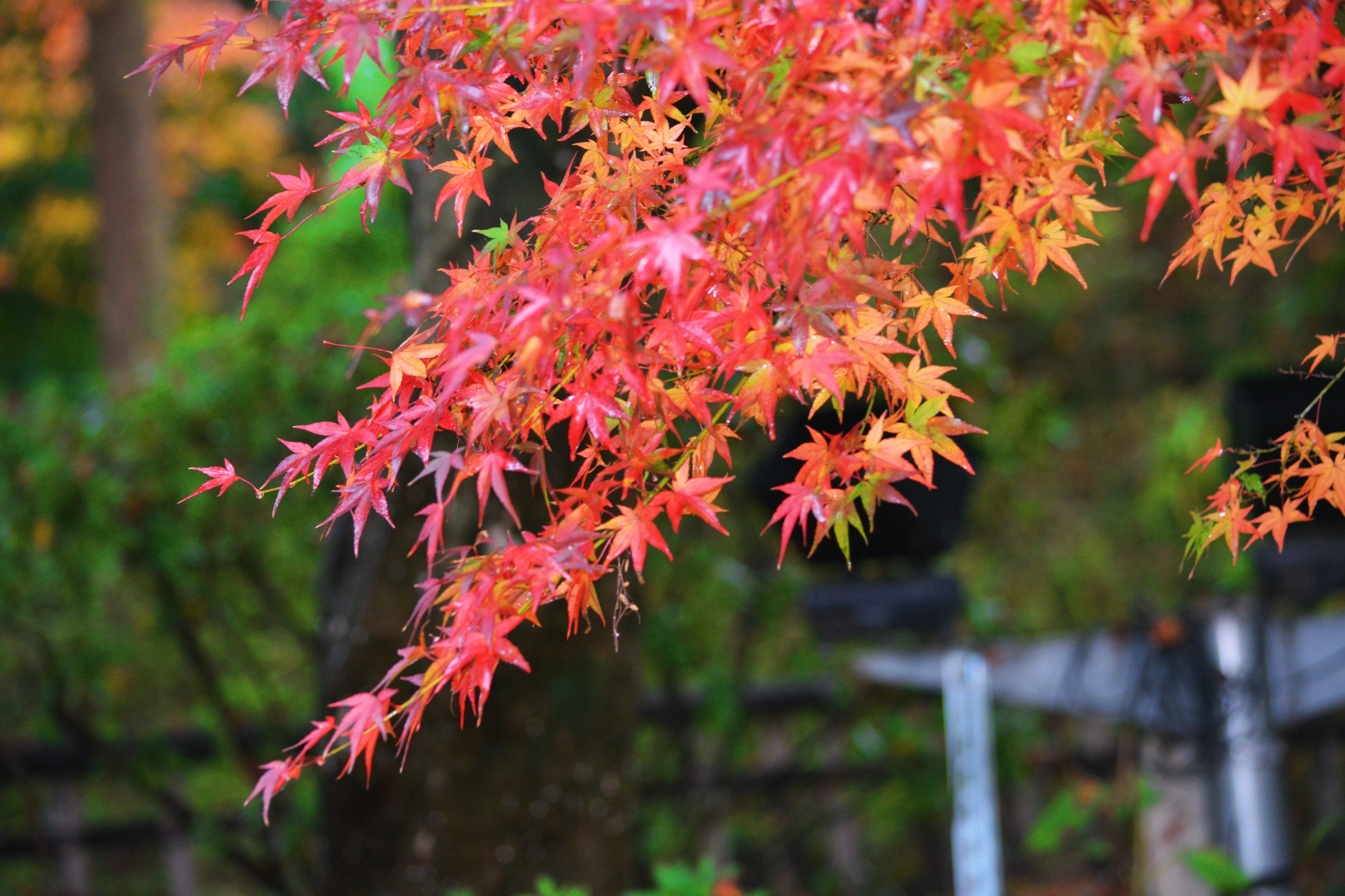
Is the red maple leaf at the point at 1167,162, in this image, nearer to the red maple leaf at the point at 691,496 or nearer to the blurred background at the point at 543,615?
the red maple leaf at the point at 691,496

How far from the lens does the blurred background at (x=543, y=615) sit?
246 cm

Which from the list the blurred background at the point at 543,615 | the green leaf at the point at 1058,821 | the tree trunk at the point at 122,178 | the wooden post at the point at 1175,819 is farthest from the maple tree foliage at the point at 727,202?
the tree trunk at the point at 122,178

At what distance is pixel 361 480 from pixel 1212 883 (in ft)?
8.99

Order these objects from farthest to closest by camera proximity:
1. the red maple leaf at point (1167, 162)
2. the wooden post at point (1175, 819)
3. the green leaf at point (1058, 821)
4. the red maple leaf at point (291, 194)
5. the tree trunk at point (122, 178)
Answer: the tree trunk at point (122, 178) < the green leaf at point (1058, 821) < the wooden post at point (1175, 819) < the red maple leaf at point (291, 194) < the red maple leaf at point (1167, 162)

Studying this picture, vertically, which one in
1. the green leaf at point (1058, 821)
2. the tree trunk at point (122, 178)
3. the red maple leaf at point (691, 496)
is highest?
the tree trunk at point (122, 178)

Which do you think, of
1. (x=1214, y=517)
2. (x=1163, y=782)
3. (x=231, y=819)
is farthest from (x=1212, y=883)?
(x=231, y=819)

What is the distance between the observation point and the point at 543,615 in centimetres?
230

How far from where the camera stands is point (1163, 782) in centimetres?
333

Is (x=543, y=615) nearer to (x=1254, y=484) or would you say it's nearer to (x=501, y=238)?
(x=501, y=238)

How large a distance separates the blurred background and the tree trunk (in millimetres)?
18

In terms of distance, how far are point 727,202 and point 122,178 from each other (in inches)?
269

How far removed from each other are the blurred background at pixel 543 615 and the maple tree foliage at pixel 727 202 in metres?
0.22

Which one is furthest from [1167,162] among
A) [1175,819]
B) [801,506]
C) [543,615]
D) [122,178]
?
[122,178]

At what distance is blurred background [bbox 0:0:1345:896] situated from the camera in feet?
8.09
